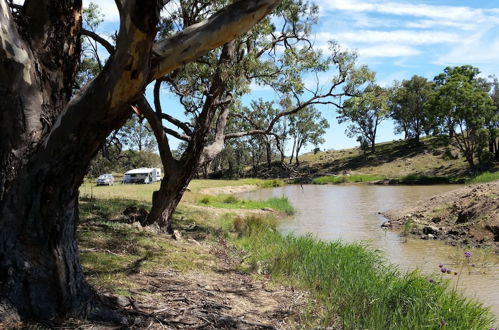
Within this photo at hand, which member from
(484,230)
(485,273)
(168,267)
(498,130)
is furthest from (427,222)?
(498,130)

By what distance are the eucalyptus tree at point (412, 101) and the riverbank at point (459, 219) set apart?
150 feet

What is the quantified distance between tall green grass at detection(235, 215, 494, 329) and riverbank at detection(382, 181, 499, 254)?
6.84m

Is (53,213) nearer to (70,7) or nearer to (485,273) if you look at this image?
(70,7)

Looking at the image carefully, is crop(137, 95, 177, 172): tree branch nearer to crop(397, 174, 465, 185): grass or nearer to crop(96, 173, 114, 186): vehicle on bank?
crop(96, 173, 114, 186): vehicle on bank

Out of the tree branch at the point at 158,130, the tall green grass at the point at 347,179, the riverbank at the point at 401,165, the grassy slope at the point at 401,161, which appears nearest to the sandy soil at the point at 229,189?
the riverbank at the point at 401,165

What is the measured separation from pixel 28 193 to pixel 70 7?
1.77 metres

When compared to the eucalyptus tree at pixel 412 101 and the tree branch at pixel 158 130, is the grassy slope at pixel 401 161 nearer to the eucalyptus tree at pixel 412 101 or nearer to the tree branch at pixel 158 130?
the eucalyptus tree at pixel 412 101

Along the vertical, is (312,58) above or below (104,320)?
above

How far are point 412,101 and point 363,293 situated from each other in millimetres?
63736

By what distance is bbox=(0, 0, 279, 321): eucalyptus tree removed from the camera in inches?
137

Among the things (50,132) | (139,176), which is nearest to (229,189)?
(139,176)

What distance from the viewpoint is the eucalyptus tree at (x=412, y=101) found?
2494 inches

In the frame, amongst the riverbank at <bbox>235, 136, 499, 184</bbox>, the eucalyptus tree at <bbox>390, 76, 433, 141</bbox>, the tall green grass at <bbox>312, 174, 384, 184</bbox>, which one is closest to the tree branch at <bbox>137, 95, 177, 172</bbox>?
the riverbank at <bbox>235, 136, 499, 184</bbox>

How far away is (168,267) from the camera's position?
699 cm
